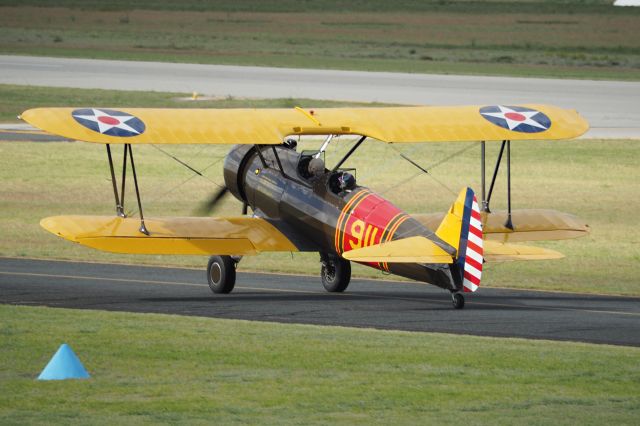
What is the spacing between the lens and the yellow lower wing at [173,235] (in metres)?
19.9

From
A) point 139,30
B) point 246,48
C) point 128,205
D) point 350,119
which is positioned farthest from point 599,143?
point 139,30

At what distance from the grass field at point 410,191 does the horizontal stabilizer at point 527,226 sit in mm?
847

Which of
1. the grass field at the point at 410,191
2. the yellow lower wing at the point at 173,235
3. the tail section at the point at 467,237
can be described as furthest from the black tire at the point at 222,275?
the tail section at the point at 467,237

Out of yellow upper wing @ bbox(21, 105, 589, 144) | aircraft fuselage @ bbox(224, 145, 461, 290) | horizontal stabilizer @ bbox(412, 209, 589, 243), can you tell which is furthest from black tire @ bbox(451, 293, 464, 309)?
yellow upper wing @ bbox(21, 105, 589, 144)

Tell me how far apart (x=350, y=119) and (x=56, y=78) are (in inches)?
1586

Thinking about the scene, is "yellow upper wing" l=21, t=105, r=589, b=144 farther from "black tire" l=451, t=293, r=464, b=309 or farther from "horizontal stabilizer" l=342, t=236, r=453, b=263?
"black tire" l=451, t=293, r=464, b=309

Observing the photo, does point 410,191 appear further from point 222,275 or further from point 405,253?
point 405,253

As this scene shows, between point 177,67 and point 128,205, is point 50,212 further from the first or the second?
point 177,67

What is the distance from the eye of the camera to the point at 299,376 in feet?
46.2

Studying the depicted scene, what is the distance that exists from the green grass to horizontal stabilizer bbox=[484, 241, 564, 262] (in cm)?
259

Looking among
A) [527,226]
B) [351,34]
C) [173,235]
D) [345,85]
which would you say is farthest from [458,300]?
[351,34]

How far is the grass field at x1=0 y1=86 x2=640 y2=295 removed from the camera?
24.4 metres

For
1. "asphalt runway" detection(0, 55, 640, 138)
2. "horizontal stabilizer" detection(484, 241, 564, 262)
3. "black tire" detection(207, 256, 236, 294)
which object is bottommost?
"asphalt runway" detection(0, 55, 640, 138)

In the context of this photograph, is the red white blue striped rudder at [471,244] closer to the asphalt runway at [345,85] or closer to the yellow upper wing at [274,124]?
the yellow upper wing at [274,124]
